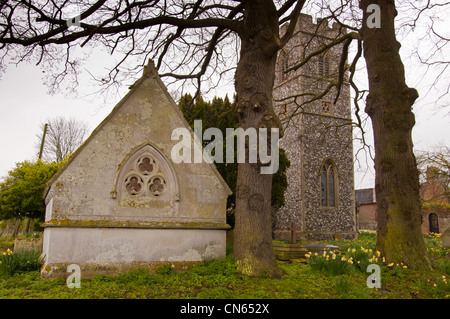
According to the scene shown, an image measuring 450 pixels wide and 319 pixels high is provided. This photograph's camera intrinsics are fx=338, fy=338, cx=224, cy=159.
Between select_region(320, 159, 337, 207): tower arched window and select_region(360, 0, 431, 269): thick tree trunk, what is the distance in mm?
18940

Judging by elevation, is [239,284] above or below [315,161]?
below

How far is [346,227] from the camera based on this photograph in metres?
26.1

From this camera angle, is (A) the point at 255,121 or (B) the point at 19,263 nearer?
(B) the point at 19,263

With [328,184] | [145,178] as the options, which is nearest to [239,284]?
[145,178]

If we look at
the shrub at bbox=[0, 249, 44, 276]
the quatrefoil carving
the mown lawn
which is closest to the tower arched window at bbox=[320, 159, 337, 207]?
the mown lawn

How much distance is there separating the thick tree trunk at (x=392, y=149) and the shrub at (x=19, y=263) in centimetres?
666

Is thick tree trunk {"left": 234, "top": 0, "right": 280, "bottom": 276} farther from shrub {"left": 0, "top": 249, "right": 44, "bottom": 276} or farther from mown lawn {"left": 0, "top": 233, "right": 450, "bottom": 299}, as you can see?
shrub {"left": 0, "top": 249, "right": 44, "bottom": 276}

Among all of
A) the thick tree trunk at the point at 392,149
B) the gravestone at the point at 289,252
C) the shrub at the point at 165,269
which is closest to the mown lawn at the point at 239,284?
the shrub at the point at 165,269

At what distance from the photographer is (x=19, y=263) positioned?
239 inches

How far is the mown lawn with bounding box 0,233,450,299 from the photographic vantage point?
4891mm

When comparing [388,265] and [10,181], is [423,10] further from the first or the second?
[10,181]

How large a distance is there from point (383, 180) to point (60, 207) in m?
6.26

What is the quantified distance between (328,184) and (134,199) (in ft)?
73.0

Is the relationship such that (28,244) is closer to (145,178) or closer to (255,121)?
(145,178)
